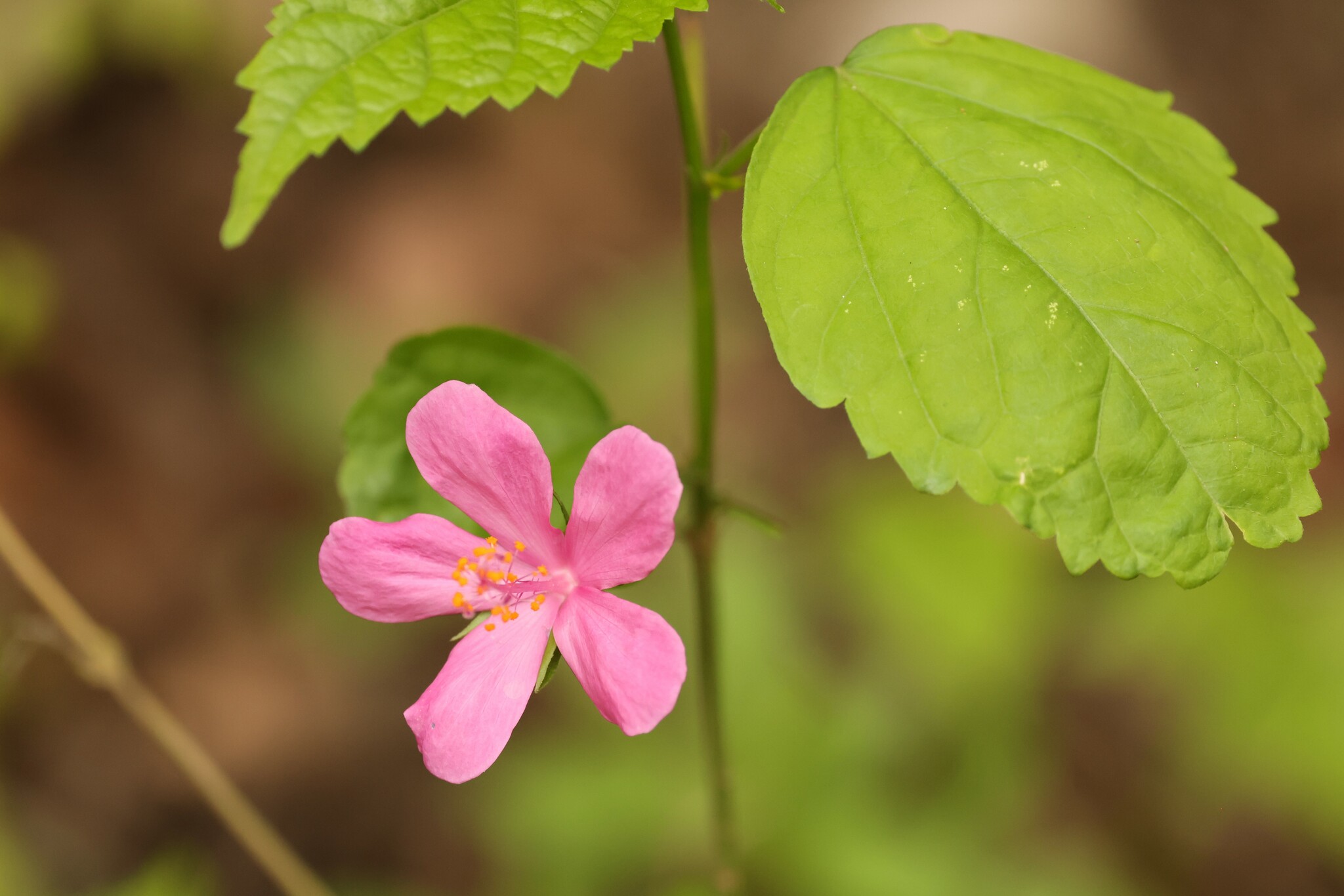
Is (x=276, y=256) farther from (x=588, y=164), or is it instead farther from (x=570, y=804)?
(x=570, y=804)

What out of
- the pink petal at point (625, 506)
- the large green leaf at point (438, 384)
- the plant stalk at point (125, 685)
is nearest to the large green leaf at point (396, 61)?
the pink petal at point (625, 506)

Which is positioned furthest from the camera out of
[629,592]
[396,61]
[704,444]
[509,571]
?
[629,592]

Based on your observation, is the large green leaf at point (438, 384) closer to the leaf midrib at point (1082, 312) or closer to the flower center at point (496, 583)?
the flower center at point (496, 583)

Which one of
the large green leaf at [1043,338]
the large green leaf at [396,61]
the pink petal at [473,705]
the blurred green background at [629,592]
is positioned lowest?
the blurred green background at [629,592]

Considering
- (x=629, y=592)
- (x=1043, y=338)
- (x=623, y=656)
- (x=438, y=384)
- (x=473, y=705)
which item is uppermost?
(x=1043, y=338)

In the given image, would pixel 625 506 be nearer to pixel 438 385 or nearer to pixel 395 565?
pixel 395 565

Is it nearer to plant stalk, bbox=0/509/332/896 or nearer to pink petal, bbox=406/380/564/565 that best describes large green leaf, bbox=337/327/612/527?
pink petal, bbox=406/380/564/565

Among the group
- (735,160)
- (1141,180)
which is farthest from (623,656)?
(1141,180)
